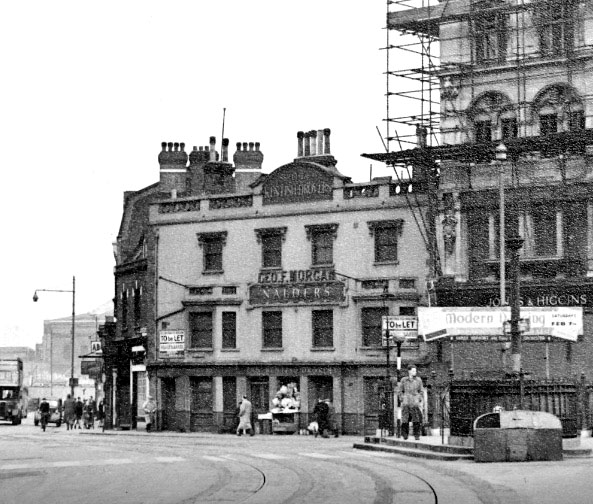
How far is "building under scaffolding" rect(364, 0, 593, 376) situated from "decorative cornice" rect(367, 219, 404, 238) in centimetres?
127

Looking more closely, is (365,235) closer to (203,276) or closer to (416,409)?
(203,276)

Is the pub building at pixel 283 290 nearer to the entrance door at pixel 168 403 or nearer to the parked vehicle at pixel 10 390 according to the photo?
the entrance door at pixel 168 403

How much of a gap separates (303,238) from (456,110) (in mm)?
7763

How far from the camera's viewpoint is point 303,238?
54.1 meters

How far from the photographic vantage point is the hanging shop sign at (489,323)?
42.6 metres

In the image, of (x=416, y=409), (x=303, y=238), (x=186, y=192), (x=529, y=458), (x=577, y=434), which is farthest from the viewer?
(x=186, y=192)

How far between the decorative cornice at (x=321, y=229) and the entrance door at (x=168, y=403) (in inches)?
342

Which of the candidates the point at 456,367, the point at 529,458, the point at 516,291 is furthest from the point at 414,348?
the point at 529,458

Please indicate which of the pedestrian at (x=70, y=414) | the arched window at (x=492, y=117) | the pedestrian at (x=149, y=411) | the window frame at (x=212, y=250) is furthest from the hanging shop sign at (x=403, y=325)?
the pedestrian at (x=70, y=414)

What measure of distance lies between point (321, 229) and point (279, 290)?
3.00m

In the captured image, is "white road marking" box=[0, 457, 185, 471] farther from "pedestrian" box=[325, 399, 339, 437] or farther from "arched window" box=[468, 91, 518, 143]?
"arched window" box=[468, 91, 518, 143]

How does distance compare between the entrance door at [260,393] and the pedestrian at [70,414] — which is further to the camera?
the pedestrian at [70,414]

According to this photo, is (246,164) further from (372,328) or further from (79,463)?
(79,463)

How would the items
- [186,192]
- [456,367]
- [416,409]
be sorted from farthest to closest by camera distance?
[186,192]
[456,367]
[416,409]
